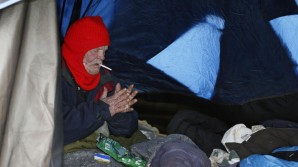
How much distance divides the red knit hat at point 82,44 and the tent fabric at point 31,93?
0.74 meters

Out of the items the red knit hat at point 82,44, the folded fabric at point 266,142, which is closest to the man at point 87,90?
the red knit hat at point 82,44

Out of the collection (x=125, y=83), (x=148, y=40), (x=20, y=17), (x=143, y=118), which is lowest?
(x=143, y=118)

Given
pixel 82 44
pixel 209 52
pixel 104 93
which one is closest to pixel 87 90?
pixel 104 93

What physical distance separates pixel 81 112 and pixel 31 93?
2.21 ft

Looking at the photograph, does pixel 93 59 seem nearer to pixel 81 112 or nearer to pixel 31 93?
pixel 81 112

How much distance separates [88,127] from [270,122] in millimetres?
856

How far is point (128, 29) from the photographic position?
2383 millimetres

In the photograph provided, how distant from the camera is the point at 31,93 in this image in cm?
118

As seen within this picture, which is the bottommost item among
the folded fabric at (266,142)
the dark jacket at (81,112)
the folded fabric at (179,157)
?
the folded fabric at (266,142)

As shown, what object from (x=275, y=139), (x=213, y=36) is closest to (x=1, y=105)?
(x=275, y=139)

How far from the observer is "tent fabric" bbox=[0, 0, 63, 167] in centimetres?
117

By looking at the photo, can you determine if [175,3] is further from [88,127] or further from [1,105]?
[1,105]

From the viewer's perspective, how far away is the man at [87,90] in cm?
184

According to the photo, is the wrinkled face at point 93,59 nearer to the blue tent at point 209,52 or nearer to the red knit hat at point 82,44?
the red knit hat at point 82,44
